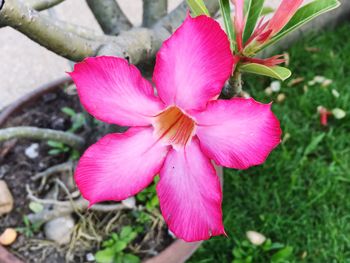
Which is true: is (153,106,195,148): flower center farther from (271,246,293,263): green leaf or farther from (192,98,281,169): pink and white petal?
(271,246,293,263): green leaf

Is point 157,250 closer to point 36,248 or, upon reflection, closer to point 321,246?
point 36,248

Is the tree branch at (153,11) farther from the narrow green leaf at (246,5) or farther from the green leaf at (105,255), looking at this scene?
the green leaf at (105,255)

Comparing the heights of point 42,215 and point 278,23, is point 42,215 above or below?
below

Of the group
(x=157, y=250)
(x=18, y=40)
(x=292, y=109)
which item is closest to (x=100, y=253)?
(x=157, y=250)

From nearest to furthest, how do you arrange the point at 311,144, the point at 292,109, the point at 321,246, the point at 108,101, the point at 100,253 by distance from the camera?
the point at 108,101
the point at 100,253
the point at 321,246
the point at 311,144
the point at 292,109

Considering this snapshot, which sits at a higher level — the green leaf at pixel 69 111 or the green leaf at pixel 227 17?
the green leaf at pixel 227 17

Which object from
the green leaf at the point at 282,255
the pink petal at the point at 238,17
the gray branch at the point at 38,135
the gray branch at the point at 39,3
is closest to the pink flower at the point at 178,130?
the pink petal at the point at 238,17

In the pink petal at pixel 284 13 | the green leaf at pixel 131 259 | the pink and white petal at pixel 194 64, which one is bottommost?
the green leaf at pixel 131 259

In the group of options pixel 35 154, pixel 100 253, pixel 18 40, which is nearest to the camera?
pixel 100 253

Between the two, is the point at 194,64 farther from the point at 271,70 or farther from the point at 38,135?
the point at 38,135
